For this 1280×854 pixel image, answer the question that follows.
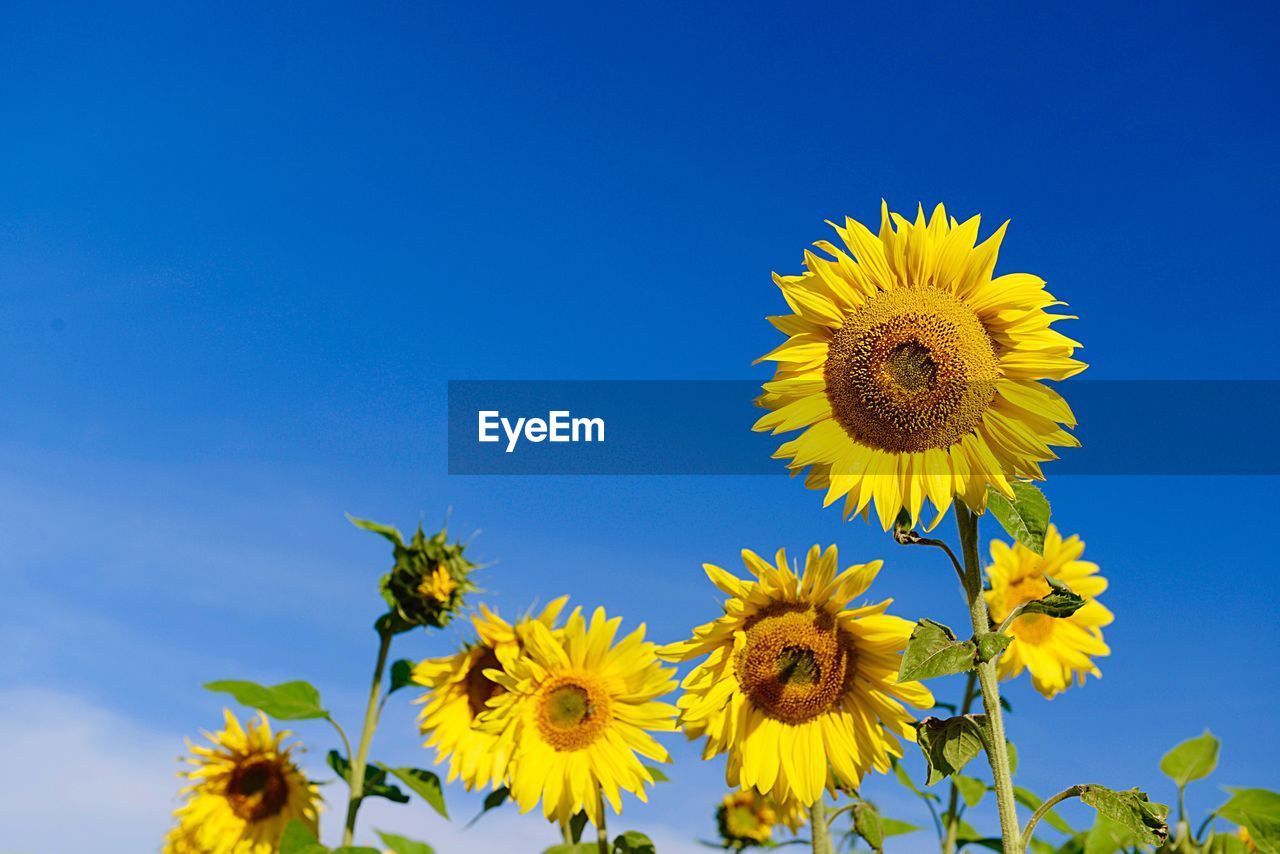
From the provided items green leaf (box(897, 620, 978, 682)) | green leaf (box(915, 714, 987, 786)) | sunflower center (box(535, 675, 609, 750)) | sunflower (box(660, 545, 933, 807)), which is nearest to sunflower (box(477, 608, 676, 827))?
sunflower center (box(535, 675, 609, 750))

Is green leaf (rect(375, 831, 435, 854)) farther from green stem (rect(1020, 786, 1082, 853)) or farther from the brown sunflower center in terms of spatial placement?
green stem (rect(1020, 786, 1082, 853))

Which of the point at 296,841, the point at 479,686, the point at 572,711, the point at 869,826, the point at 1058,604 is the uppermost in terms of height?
the point at 479,686

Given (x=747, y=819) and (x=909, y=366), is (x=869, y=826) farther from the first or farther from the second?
(x=747, y=819)

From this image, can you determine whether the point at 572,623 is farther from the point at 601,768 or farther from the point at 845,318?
the point at 845,318

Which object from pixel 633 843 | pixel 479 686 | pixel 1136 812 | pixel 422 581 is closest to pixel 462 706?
pixel 479 686

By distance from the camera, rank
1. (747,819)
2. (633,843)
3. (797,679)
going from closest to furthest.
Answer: (797,679), (633,843), (747,819)
